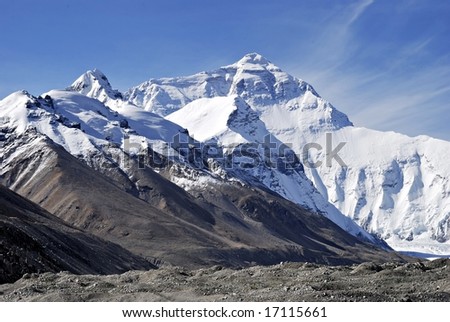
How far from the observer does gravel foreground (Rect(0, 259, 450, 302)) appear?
4688 centimetres

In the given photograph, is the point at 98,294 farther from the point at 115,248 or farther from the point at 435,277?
the point at 115,248

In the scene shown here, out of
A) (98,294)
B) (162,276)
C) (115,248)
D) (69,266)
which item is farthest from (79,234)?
(98,294)

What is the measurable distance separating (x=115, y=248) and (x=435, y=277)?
433ft

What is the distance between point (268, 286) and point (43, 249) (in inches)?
2292

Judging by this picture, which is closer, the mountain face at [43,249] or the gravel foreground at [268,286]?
the gravel foreground at [268,286]

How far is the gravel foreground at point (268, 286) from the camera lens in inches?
1845

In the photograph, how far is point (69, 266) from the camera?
110m

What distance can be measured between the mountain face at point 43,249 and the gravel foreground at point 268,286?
59.8ft

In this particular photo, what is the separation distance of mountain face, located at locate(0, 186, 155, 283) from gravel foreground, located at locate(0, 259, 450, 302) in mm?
18235

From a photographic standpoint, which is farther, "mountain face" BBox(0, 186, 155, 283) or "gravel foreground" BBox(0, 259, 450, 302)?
"mountain face" BBox(0, 186, 155, 283)

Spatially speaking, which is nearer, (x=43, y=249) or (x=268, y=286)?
(x=268, y=286)

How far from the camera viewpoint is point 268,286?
55188mm

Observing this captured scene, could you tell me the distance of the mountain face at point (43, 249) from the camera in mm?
85450
